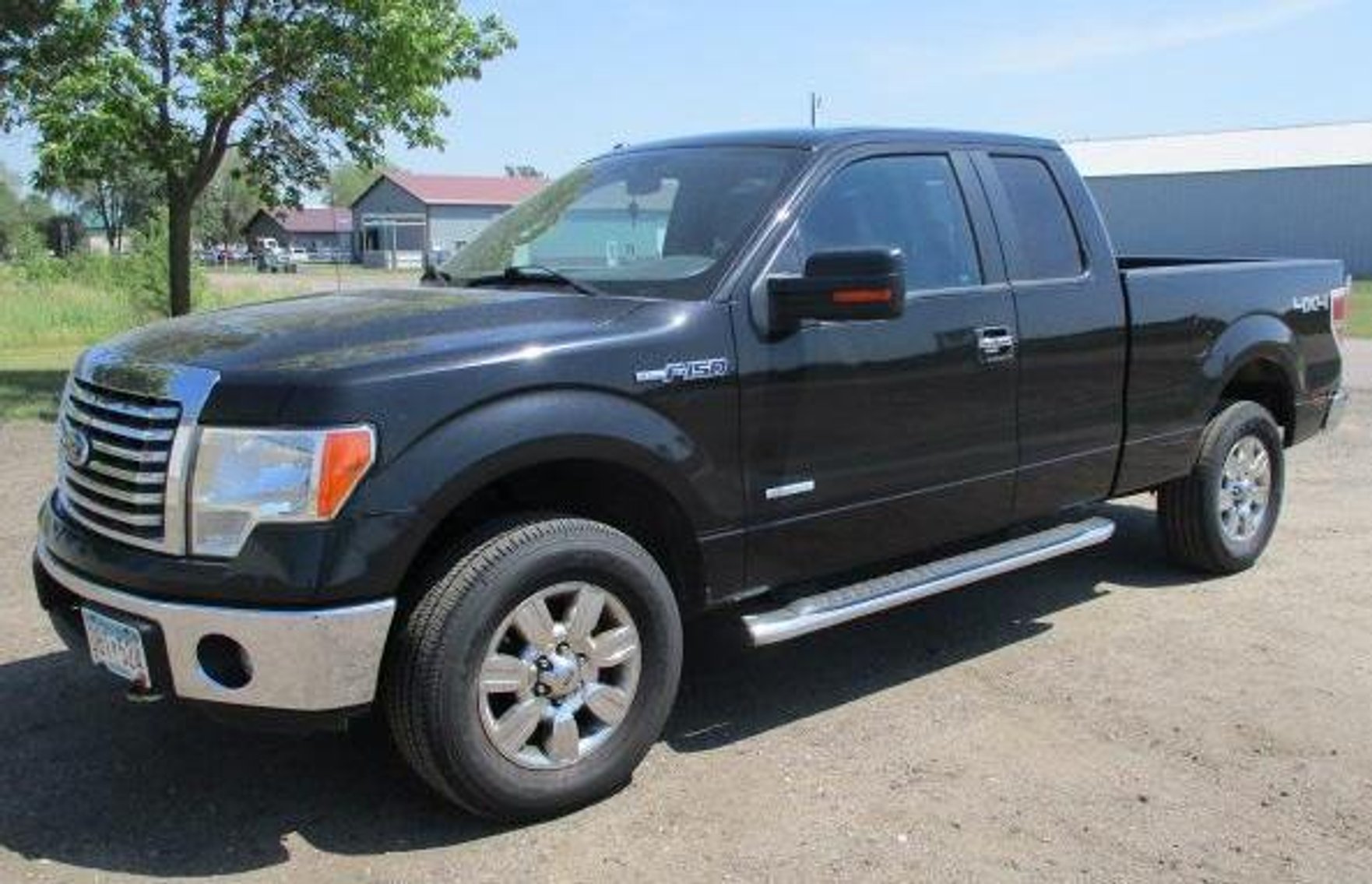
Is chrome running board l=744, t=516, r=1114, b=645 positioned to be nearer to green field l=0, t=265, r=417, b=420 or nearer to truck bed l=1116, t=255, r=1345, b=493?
truck bed l=1116, t=255, r=1345, b=493

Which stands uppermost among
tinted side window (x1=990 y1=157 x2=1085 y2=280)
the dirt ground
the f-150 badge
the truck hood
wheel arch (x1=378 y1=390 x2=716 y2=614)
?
tinted side window (x1=990 y1=157 x2=1085 y2=280)

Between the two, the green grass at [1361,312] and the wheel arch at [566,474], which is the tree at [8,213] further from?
the wheel arch at [566,474]

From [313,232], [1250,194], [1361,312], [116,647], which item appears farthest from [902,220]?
[313,232]

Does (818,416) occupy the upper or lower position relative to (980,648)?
upper

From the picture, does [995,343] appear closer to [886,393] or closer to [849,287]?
[886,393]

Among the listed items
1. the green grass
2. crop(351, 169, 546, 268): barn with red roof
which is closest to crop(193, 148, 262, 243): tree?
crop(351, 169, 546, 268): barn with red roof

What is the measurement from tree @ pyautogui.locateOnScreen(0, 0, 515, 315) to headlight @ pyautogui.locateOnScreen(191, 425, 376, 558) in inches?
403

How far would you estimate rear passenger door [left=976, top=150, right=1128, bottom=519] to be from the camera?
5203 mm

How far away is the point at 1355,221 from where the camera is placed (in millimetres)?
46875

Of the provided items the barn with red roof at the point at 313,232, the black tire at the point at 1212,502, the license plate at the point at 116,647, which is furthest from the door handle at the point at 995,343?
the barn with red roof at the point at 313,232

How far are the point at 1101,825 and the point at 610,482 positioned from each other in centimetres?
169

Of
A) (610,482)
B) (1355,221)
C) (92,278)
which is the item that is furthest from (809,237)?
(1355,221)

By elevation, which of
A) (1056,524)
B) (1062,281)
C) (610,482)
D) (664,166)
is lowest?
(1056,524)

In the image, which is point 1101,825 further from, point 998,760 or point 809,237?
point 809,237
